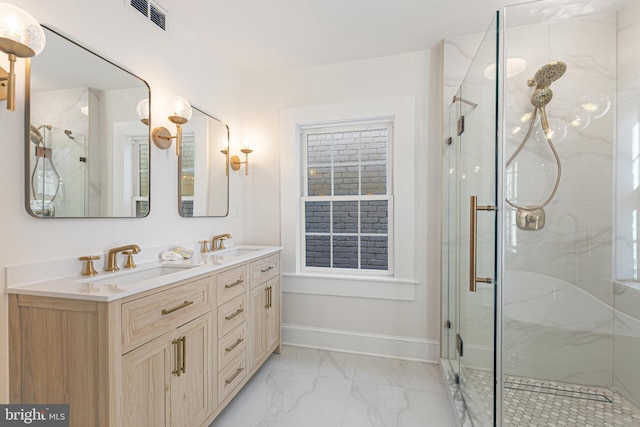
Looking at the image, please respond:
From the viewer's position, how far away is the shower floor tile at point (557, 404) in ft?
5.10

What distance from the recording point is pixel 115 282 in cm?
145

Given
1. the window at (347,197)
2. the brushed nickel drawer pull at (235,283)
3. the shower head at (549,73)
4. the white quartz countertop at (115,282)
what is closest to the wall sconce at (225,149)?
the window at (347,197)

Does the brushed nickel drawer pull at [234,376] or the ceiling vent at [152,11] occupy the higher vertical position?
the ceiling vent at [152,11]

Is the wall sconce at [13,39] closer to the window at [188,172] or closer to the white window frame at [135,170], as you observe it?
the white window frame at [135,170]

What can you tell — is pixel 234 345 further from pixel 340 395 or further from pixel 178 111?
pixel 178 111

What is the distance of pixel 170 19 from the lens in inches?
79.1

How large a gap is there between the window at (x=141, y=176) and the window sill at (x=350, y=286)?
1370 millimetres

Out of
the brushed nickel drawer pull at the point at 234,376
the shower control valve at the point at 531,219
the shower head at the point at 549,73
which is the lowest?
the brushed nickel drawer pull at the point at 234,376

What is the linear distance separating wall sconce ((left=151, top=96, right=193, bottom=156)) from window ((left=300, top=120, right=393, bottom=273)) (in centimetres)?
115

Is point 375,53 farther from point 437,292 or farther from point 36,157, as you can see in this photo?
point 36,157

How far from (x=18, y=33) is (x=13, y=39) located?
0.03 m

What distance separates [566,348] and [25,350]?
9.33ft

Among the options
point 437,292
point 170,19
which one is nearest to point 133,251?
point 170,19

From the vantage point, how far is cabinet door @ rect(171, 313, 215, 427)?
1.37m
